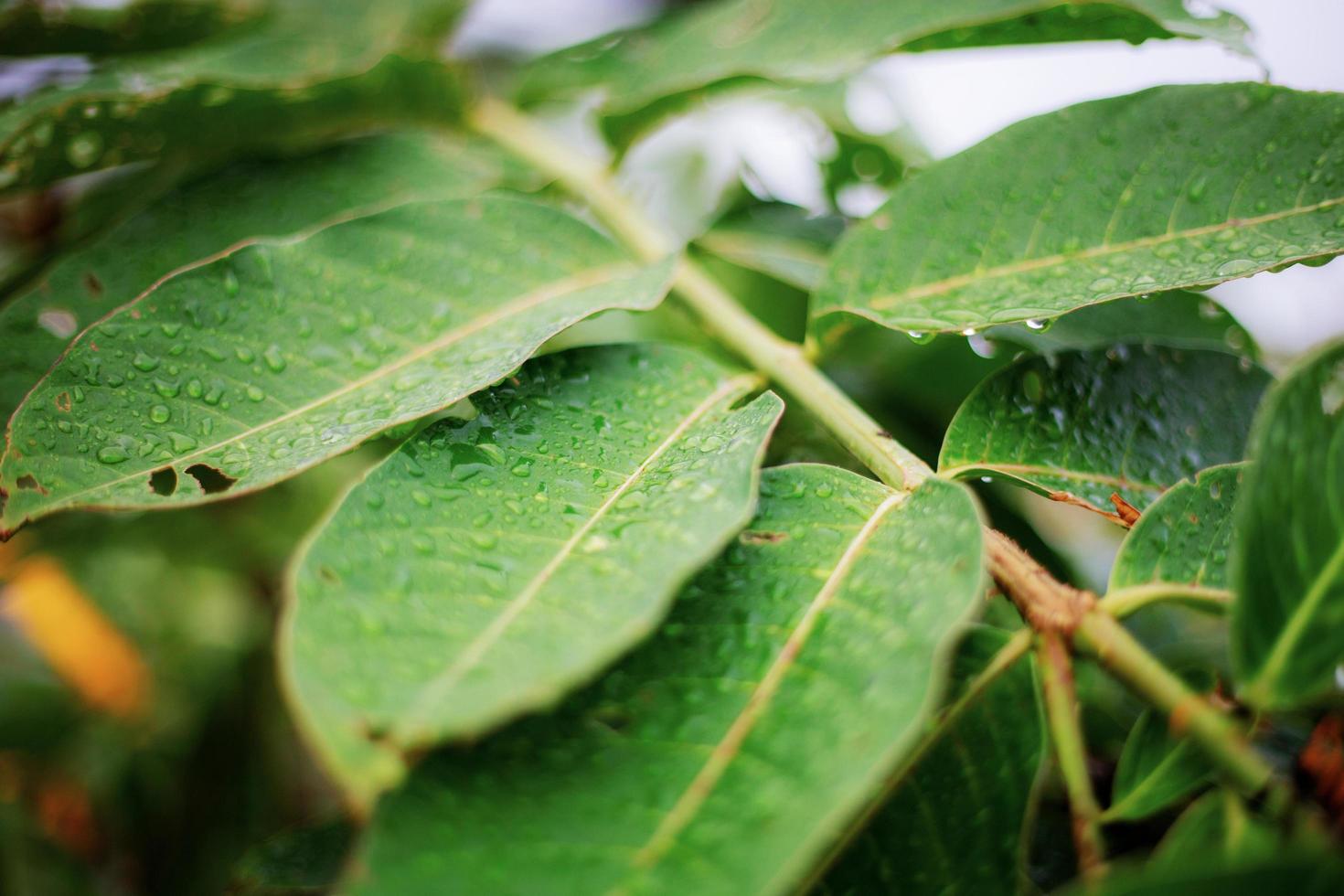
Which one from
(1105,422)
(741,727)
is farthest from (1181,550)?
(741,727)

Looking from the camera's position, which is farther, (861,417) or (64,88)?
(64,88)

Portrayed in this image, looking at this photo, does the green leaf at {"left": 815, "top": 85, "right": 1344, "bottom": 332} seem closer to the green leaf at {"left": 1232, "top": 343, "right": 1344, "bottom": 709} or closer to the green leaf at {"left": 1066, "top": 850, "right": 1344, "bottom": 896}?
the green leaf at {"left": 1232, "top": 343, "right": 1344, "bottom": 709}

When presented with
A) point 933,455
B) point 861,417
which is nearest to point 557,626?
point 861,417

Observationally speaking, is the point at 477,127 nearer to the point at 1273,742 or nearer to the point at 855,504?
the point at 855,504

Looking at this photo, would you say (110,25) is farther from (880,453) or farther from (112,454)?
(880,453)

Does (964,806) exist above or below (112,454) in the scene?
below

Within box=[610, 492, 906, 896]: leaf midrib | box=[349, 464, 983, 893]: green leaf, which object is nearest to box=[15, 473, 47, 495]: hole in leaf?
box=[349, 464, 983, 893]: green leaf

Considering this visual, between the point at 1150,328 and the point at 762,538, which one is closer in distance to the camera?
the point at 762,538
